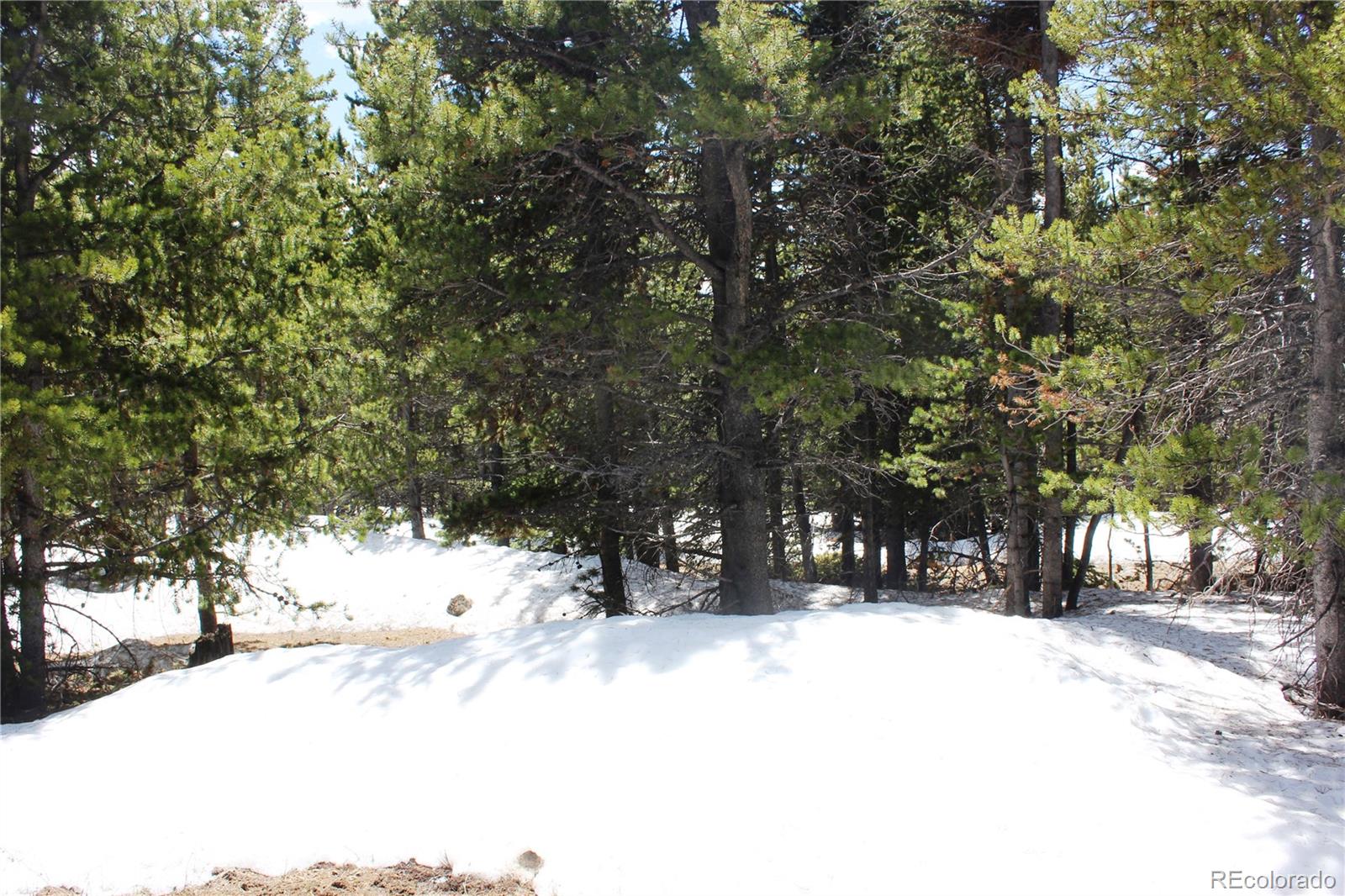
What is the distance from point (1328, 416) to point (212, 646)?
11.8m

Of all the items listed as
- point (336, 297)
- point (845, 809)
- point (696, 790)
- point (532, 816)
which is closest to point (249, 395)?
point (336, 297)

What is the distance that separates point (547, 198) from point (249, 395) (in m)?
3.72

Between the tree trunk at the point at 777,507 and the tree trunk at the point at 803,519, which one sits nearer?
the tree trunk at the point at 777,507

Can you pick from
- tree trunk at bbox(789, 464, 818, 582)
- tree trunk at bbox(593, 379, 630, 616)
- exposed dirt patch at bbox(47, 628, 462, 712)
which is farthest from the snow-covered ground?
tree trunk at bbox(789, 464, 818, 582)

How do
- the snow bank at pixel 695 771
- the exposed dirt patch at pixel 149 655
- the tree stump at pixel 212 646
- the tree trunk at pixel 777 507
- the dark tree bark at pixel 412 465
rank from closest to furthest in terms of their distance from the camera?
the snow bank at pixel 695 771
the exposed dirt patch at pixel 149 655
the dark tree bark at pixel 412 465
the tree stump at pixel 212 646
the tree trunk at pixel 777 507

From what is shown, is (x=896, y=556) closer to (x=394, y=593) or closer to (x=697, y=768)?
(x=394, y=593)

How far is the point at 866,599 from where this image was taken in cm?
1424

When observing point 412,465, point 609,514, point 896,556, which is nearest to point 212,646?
point 412,465

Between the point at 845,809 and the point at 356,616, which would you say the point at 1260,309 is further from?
the point at 356,616

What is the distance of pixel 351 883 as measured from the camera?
4543mm

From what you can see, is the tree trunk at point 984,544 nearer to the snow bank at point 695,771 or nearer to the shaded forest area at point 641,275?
the shaded forest area at point 641,275

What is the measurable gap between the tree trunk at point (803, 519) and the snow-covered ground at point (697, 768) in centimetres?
605

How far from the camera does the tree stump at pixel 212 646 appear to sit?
10.7 meters

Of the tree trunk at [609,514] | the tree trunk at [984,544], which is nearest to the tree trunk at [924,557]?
the tree trunk at [984,544]
